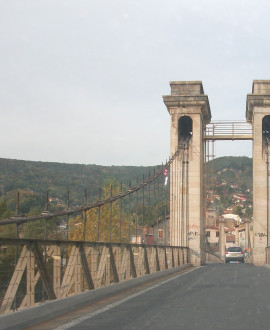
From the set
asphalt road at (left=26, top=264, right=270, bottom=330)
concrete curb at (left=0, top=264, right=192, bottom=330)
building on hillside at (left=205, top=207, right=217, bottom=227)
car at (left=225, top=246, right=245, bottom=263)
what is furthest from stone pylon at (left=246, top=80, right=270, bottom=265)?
concrete curb at (left=0, top=264, right=192, bottom=330)

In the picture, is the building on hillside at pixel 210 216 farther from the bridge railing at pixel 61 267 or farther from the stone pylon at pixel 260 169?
the bridge railing at pixel 61 267

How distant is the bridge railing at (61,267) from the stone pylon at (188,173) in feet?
55.7

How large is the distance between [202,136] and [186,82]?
11.7 feet

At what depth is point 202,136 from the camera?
3603cm

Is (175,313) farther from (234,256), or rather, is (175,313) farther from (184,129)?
(234,256)

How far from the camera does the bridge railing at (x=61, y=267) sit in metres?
7.04

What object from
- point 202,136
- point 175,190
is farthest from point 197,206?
point 202,136

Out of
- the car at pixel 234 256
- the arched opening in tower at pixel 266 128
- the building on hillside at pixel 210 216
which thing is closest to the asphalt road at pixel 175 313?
the arched opening in tower at pixel 266 128

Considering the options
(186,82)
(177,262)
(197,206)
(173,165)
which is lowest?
(177,262)

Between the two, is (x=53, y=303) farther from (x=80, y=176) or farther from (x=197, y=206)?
(x=80, y=176)

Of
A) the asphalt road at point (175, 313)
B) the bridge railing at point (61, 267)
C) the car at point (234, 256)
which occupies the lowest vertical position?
the car at point (234, 256)

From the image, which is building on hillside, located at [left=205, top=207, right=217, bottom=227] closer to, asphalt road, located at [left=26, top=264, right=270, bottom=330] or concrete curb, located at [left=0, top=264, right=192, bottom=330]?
asphalt road, located at [left=26, top=264, right=270, bottom=330]

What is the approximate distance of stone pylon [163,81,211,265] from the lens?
33134mm

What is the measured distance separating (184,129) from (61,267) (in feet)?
93.3
